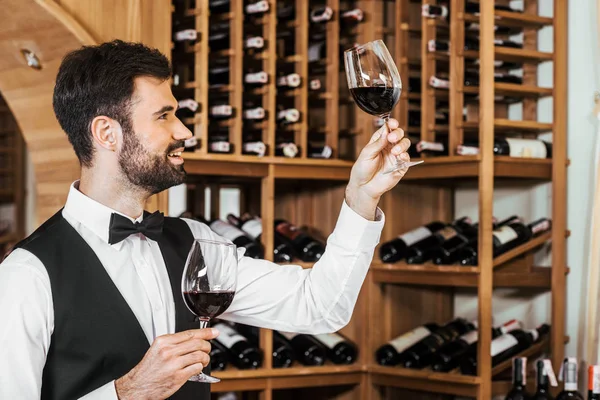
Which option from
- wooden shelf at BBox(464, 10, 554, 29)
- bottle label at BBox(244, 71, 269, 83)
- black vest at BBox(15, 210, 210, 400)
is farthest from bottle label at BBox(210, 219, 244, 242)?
black vest at BBox(15, 210, 210, 400)

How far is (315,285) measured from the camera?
6.61ft

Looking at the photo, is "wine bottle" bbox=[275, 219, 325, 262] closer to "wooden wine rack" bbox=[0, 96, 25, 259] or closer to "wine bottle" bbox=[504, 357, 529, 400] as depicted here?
"wine bottle" bbox=[504, 357, 529, 400]

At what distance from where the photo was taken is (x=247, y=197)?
3.85m

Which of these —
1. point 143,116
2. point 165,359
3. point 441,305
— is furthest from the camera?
point 441,305

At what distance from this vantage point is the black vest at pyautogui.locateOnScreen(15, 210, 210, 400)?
5.71 feet

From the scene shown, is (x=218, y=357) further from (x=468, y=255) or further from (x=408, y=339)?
(x=468, y=255)

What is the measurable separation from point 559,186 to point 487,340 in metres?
0.64

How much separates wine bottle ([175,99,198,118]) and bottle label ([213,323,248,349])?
0.78 m

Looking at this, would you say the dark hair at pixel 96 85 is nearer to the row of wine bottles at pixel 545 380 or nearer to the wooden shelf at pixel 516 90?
the wooden shelf at pixel 516 90

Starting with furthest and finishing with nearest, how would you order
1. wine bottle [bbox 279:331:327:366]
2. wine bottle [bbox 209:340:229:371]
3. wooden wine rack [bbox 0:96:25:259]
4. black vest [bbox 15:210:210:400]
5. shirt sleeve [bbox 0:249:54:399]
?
wooden wine rack [bbox 0:96:25:259], wine bottle [bbox 279:331:327:366], wine bottle [bbox 209:340:229:371], black vest [bbox 15:210:210:400], shirt sleeve [bbox 0:249:54:399]

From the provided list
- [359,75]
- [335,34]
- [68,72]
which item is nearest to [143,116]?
[68,72]

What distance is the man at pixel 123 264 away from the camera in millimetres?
1693

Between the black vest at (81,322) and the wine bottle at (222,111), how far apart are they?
51.3 inches

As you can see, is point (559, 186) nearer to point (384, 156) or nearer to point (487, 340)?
point (487, 340)
